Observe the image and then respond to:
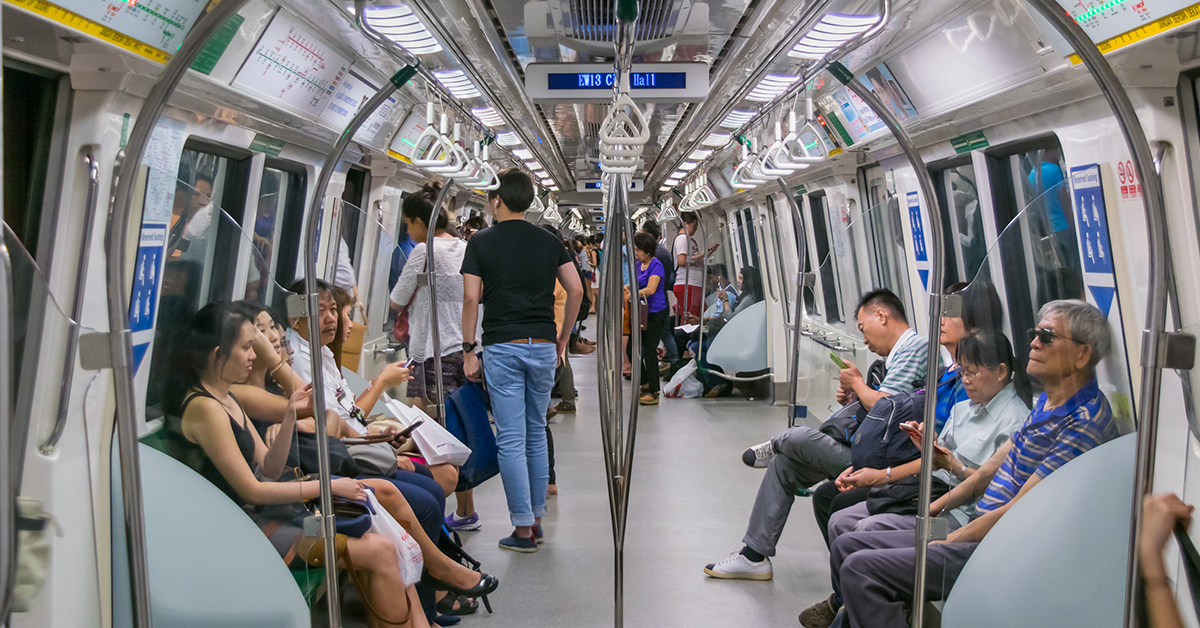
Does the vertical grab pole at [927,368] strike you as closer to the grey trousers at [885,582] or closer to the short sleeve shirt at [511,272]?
the grey trousers at [885,582]

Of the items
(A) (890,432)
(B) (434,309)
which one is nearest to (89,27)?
(B) (434,309)

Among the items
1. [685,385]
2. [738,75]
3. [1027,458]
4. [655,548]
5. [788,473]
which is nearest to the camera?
[1027,458]

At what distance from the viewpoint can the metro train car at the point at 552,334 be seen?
2.01 meters

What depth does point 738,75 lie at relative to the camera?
5.06 metres

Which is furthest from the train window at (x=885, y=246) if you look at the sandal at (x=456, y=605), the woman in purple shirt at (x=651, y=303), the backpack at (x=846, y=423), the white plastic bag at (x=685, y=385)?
the white plastic bag at (x=685, y=385)

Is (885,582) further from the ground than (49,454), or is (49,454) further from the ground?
(49,454)

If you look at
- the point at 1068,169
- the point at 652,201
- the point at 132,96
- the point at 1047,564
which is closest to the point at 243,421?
the point at 132,96

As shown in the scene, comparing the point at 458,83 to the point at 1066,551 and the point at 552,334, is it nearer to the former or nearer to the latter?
the point at 552,334

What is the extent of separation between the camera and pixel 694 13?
3678mm

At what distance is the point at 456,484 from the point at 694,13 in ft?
7.88

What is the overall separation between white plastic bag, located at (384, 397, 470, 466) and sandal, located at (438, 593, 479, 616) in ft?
1.90

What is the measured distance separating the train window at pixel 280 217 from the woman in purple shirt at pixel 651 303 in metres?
3.77

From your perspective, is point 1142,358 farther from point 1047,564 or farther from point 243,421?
point 243,421

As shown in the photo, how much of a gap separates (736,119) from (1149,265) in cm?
508
